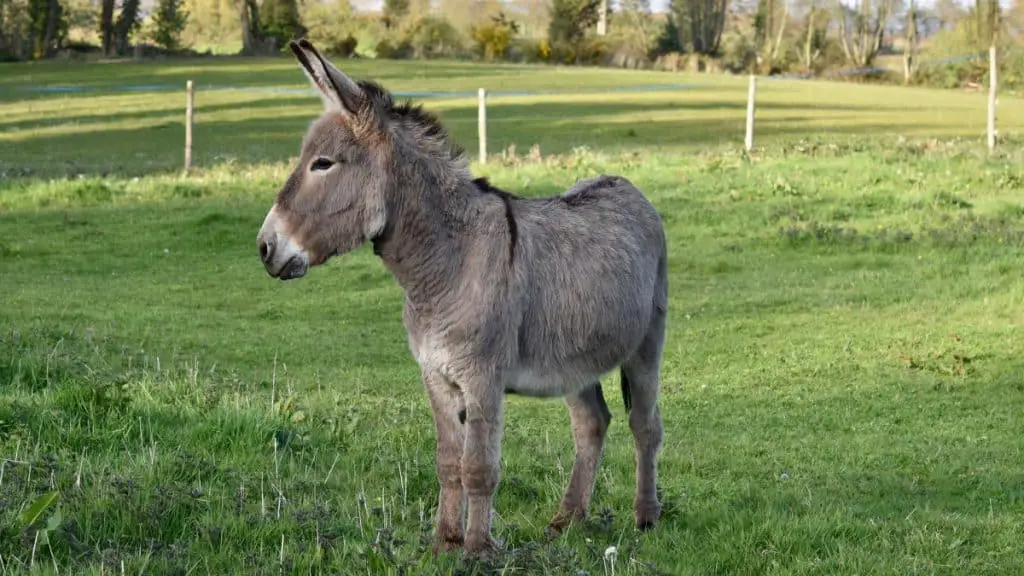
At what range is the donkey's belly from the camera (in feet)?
17.8

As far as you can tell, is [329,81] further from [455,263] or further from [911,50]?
[911,50]

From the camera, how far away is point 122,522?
5.35m

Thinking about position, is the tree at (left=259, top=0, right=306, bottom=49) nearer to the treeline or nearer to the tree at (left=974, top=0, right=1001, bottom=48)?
the treeline

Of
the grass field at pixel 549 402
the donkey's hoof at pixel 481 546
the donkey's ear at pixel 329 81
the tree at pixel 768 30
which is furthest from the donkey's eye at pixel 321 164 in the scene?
the tree at pixel 768 30

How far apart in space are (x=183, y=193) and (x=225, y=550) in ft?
52.4

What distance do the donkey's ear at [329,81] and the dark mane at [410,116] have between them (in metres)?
0.10

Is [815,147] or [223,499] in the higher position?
[815,147]

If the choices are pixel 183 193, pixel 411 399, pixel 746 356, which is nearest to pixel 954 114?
pixel 183 193

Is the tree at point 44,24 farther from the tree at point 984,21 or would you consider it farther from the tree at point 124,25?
the tree at point 984,21

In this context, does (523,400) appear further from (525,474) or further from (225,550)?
(225,550)

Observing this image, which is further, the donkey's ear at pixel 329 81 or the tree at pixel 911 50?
the tree at pixel 911 50

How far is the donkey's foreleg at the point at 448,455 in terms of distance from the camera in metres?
5.32

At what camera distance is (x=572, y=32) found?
88.9m

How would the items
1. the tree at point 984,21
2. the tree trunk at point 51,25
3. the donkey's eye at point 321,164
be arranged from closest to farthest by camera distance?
the donkey's eye at point 321,164 → the tree trunk at point 51,25 → the tree at point 984,21
